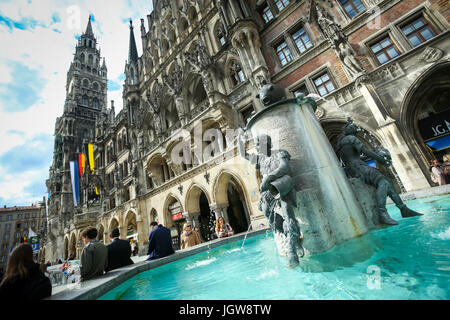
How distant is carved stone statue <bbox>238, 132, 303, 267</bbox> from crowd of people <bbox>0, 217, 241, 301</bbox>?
277cm

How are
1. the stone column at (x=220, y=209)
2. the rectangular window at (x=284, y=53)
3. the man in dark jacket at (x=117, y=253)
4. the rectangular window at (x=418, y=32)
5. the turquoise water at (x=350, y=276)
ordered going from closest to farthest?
the turquoise water at (x=350, y=276) < the man in dark jacket at (x=117, y=253) < the rectangular window at (x=418, y=32) < the stone column at (x=220, y=209) < the rectangular window at (x=284, y=53)

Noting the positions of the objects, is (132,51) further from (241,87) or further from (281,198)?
(281,198)

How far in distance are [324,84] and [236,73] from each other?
5866 mm

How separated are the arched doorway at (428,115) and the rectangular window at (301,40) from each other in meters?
5.77

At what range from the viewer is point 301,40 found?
38.7ft

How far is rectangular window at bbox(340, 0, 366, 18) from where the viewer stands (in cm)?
1020

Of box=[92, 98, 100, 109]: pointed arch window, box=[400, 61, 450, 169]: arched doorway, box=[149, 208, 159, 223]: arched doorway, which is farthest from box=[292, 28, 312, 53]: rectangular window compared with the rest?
box=[92, 98, 100, 109]: pointed arch window

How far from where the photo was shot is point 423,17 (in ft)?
28.0

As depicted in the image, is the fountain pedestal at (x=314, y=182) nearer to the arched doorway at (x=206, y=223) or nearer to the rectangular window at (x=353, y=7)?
the rectangular window at (x=353, y=7)

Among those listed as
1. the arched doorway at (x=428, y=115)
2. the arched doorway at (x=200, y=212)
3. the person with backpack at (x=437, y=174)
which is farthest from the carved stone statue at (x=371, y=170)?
the arched doorway at (x=200, y=212)

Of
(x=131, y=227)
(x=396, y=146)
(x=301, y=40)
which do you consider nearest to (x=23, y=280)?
(x=396, y=146)

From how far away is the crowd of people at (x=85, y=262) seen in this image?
199 centimetres

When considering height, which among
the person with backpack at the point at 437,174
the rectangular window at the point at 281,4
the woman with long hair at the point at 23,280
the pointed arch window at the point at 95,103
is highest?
the pointed arch window at the point at 95,103

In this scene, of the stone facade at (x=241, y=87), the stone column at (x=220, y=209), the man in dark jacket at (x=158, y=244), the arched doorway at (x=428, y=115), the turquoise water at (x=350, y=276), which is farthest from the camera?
the stone column at (x=220, y=209)
